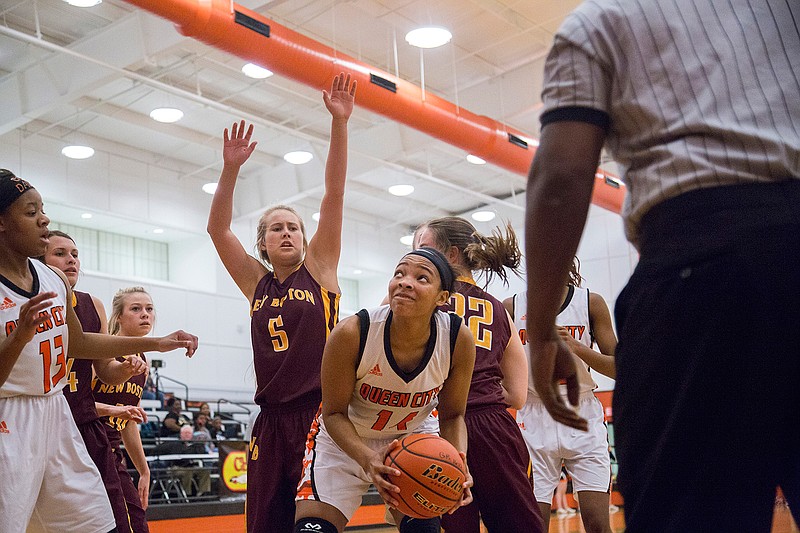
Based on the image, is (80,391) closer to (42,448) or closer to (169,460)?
(42,448)

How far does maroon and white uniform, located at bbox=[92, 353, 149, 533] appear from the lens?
4645mm

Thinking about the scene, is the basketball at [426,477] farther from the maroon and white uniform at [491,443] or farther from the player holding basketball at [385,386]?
the maroon and white uniform at [491,443]

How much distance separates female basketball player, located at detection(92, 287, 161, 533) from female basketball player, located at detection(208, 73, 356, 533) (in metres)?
0.98

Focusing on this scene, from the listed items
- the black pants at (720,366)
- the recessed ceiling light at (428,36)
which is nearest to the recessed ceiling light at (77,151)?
the recessed ceiling light at (428,36)

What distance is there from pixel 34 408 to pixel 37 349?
238mm

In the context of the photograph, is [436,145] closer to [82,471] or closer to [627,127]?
[82,471]

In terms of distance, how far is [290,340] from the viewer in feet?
13.3

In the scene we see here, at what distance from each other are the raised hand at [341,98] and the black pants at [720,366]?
9.58 feet

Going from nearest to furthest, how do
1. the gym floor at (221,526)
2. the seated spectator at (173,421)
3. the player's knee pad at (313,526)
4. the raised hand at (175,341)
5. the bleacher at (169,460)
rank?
the player's knee pad at (313,526) < the raised hand at (175,341) < the gym floor at (221,526) < the bleacher at (169,460) < the seated spectator at (173,421)

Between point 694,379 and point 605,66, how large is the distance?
620 mm

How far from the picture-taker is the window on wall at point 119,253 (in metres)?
18.5

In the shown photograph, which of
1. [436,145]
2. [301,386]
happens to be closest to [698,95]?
[301,386]

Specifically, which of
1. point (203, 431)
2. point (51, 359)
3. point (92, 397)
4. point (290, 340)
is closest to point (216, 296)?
point (203, 431)

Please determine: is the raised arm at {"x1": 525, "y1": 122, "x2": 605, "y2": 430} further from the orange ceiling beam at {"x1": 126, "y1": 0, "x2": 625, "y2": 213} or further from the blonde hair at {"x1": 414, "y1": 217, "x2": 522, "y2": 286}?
the orange ceiling beam at {"x1": 126, "y1": 0, "x2": 625, "y2": 213}
